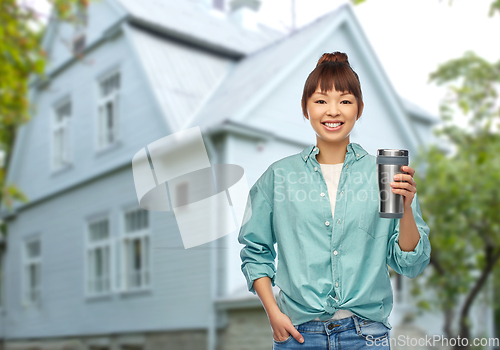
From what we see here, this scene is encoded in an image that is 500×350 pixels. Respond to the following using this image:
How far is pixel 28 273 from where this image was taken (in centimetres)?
1386

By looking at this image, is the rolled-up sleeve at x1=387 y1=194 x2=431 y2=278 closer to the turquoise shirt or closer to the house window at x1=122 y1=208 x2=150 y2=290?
the turquoise shirt

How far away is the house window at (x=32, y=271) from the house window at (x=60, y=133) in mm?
2039

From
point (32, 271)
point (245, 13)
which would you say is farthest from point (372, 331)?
point (32, 271)

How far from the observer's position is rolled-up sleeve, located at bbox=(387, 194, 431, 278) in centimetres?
133

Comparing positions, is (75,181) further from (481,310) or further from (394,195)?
(394,195)

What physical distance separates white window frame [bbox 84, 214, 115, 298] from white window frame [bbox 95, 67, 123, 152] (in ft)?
4.56

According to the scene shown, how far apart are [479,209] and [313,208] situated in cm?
813

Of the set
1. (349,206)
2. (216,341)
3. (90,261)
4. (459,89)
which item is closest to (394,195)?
(349,206)

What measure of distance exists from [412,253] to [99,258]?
412 inches

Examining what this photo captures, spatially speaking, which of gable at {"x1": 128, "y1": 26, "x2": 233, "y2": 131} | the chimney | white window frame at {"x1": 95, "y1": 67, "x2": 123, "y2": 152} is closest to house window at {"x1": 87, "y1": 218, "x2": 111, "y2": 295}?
white window frame at {"x1": 95, "y1": 67, "x2": 123, "y2": 152}

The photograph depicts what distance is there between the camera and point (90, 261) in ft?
37.2

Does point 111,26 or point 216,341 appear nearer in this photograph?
point 216,341

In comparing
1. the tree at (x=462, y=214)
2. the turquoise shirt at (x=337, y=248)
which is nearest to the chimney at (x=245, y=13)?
the tree at (x=462, y=214)

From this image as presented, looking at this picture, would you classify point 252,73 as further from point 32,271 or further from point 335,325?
point 335,325
